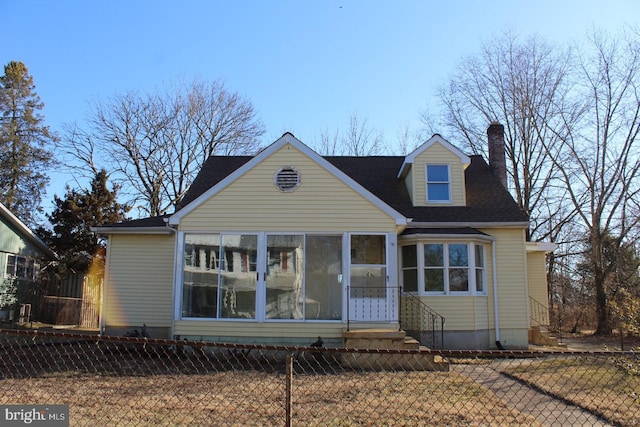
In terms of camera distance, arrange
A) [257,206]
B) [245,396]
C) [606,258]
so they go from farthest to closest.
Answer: [606,258], [257,206], [245,396]

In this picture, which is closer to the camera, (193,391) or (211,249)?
(193,391)

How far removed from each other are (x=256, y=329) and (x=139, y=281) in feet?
14.4

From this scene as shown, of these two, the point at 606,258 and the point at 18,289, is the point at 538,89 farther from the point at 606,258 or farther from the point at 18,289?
the point at 18,289

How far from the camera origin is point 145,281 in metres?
14.8

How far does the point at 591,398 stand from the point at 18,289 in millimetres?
21625

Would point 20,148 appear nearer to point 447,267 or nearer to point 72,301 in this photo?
point 72,301

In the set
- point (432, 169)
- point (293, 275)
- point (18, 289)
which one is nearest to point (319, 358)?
point (293, 275)

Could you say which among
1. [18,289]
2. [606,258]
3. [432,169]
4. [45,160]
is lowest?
[18,289]

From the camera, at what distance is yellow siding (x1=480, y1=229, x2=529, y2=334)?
14.7 metres

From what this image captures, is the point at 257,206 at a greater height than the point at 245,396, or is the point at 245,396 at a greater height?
the point at 257,206

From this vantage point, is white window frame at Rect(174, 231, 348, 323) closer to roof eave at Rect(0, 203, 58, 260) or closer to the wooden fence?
the wooden fence

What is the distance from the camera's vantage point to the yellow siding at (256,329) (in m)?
12.4

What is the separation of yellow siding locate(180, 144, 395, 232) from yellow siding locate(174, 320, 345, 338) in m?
2.30

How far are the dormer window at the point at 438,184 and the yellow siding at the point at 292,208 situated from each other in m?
3.91
